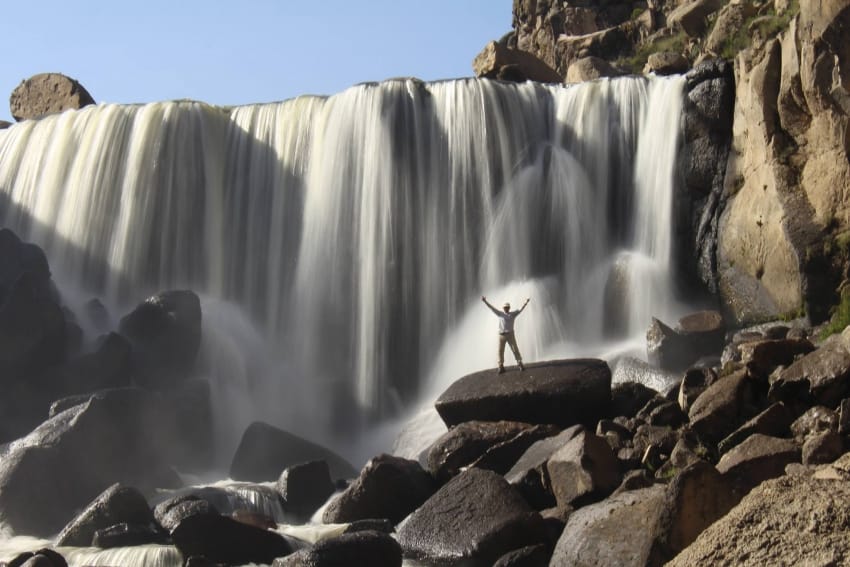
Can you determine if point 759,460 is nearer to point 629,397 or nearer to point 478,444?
point 478,444

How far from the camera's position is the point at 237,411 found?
88.3 feet

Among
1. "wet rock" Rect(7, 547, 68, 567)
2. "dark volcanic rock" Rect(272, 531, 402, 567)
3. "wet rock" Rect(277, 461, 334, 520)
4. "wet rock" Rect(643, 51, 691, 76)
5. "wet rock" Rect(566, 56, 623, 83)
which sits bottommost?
"wet rock" Rect(277, 461, 334, 520)

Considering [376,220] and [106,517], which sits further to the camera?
[376,220]

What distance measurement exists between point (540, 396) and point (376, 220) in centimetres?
1090

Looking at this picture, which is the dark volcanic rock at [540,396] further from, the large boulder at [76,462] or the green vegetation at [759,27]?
the green vegetation at [759,27]

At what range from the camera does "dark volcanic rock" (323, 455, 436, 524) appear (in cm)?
1747

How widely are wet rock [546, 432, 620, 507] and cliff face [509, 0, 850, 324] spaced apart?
9.08m

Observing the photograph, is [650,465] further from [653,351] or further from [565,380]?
[653,351]

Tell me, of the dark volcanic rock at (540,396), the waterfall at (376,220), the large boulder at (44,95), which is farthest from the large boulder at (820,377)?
the large boulder at (44,95)

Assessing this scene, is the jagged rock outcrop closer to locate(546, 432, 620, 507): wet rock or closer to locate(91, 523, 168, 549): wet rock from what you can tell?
locate(546, 432, 620, 507): wet rock

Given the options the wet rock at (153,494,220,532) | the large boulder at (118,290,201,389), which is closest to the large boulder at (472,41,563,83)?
the large boulder at (118,290,201,389)

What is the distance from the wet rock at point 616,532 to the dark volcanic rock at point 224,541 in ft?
15.8

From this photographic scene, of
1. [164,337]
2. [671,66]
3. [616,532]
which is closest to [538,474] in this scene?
[616,532]

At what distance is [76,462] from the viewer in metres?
20.8
